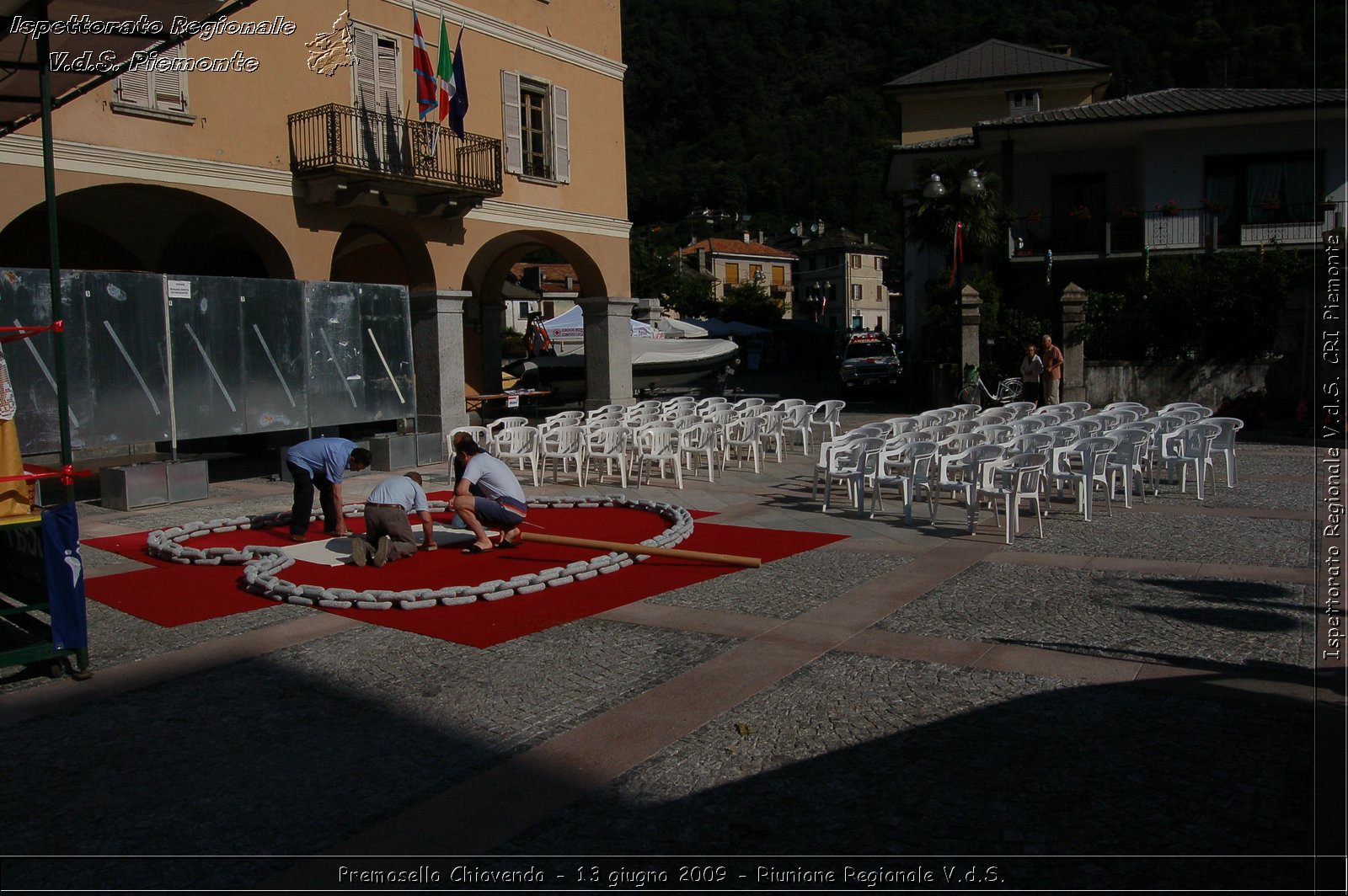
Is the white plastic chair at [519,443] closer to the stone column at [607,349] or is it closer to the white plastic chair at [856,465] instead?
the white plastic chair at [856,465]

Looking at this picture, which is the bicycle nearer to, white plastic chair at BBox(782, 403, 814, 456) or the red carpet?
white plastic chair at BBox(782, 403, 814, 456)

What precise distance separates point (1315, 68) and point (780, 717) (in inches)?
144

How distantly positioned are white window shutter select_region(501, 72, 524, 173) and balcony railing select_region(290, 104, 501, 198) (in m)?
0.81

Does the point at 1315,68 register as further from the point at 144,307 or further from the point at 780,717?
the point at 144,307

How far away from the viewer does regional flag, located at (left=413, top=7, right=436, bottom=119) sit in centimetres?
1688

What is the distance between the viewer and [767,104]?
115 m

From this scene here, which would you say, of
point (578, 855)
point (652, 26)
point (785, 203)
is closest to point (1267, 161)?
point (578, 855)

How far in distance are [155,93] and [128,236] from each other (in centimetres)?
527

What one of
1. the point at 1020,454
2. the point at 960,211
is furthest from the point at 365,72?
the point at 960,211

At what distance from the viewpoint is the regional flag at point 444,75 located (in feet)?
55.5

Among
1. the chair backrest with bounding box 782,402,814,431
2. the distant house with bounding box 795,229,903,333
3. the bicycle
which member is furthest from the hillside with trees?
the chair backrest with bounding box 782,402,814,431

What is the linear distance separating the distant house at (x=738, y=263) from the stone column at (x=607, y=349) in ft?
189

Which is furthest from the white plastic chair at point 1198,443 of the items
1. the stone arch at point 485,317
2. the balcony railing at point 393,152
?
the stone arch at point 485,317

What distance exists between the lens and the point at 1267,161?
25781 millimetres
